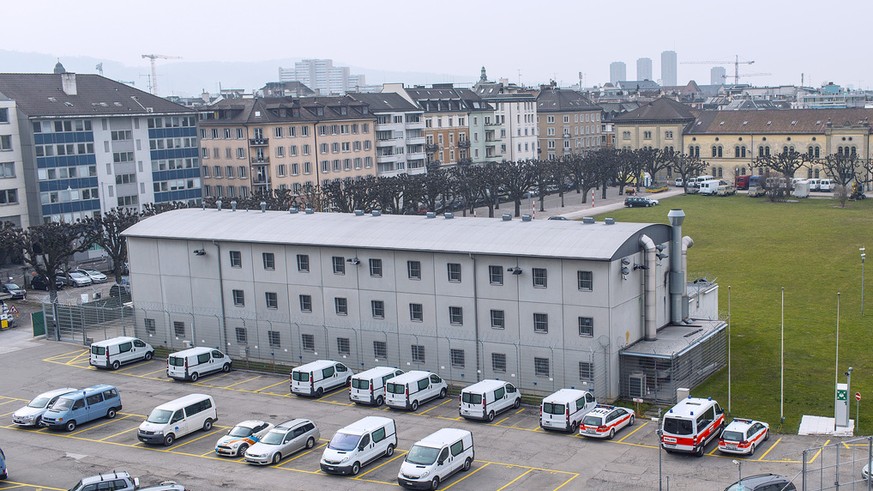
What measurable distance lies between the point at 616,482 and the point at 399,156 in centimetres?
9871

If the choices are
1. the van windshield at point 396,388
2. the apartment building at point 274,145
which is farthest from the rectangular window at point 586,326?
the apartment building at point 274,145

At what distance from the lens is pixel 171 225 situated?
55.0 m

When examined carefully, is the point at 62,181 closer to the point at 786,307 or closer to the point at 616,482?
the point at 786,307

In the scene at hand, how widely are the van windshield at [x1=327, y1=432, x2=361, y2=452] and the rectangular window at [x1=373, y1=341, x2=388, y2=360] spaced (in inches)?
509

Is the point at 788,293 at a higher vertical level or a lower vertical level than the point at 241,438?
lower

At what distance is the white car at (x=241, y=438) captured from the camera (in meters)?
35.8

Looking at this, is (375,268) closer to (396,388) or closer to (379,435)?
(396,388)

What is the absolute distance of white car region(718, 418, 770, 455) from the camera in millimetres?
33625

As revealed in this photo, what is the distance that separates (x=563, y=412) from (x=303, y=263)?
60.2 ft

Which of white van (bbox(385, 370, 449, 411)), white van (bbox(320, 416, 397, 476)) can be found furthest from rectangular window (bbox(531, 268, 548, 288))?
white van (bbox(320, 416, 397, 476))

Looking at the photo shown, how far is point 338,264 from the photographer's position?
161ft

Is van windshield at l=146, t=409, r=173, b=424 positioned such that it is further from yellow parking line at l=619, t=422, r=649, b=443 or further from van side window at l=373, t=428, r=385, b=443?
yellow parking line at l=619, t=422, r=649, b=443

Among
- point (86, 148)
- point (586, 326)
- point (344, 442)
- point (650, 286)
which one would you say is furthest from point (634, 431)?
point (86, 148)

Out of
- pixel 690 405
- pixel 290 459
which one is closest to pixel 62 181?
pixel 290 459
